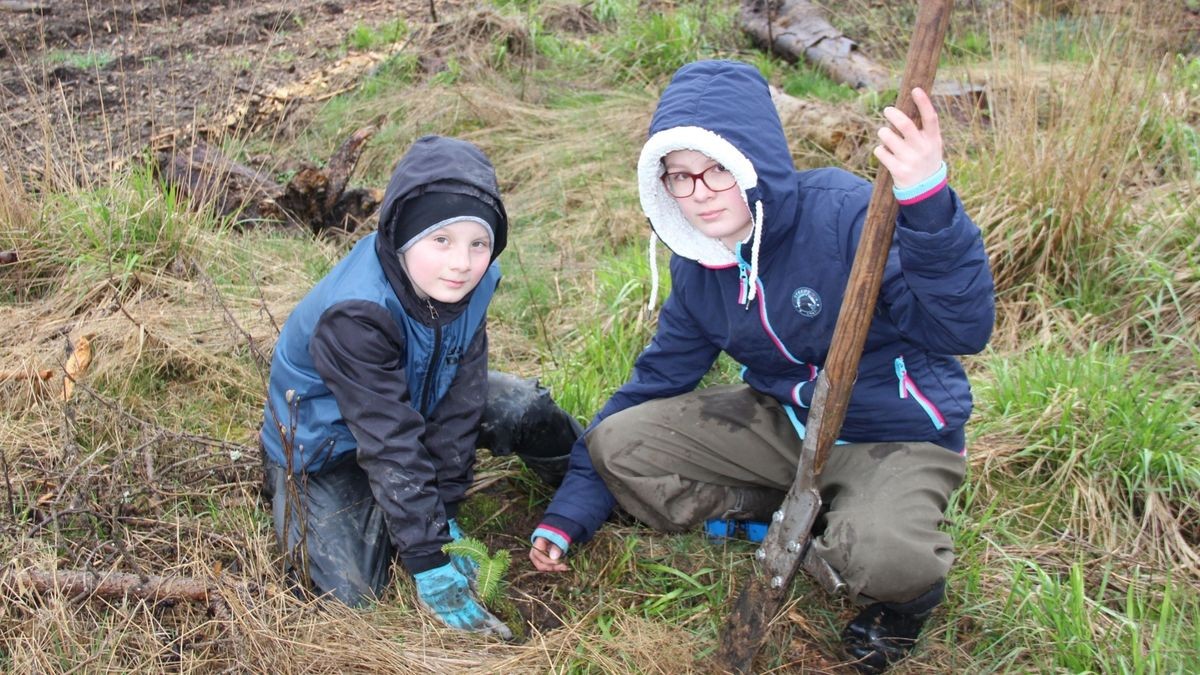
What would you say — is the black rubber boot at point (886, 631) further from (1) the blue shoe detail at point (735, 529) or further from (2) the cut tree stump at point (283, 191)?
(2) the cut tree stump at point (283, 191)

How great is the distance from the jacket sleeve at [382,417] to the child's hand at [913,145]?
4.08ft

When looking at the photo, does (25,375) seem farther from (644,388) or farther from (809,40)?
(809,40)

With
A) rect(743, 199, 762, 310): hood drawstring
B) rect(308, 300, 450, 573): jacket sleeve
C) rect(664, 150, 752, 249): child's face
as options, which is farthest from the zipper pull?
rect(308, 300, 450, 573): jacket sleeve

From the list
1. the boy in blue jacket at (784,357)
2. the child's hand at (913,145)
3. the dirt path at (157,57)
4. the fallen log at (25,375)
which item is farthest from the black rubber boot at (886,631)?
the dirt path at (157,57)

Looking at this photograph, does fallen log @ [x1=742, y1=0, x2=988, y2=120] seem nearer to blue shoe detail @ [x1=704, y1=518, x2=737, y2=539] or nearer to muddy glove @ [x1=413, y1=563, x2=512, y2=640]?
blue shoe detail @ [x1=704, y1=518, x2=737, y2=539]

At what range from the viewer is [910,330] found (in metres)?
2.36

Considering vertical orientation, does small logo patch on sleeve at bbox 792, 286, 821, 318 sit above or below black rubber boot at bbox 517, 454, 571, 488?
above

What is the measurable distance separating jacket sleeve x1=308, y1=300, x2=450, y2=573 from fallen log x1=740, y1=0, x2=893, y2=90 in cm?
413

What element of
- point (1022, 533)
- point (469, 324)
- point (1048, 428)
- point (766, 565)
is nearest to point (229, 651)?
point (469, 324)

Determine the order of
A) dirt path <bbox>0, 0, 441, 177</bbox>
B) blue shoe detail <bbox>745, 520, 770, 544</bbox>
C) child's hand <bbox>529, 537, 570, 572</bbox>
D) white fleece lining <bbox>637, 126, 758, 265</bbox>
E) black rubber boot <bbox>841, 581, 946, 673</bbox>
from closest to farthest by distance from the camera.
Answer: white fleece lining <bbox>637, 126, 758, 265</bbox>
black rubber boot <bbox>841, 581, 946, 673</bbox>
child's hand <bbox>529, 537, 570, 572</bbox>
blue shoe detail <bbox>745, 520, 770, 544</bbox>
dirt path <bbox>0, 0, 441, 177</bbox>

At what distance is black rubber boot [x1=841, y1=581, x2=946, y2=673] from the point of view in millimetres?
2424

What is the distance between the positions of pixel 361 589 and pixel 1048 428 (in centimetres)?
199

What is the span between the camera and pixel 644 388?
3000 millimetres

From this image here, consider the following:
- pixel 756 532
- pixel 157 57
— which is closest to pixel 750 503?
pixel 756 532
